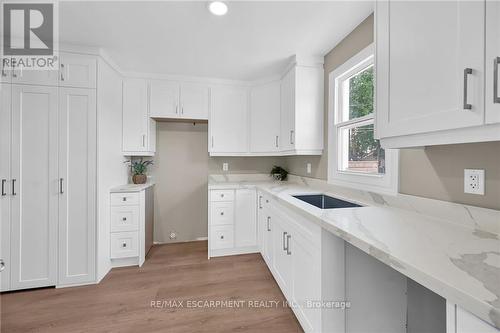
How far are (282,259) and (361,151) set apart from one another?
1.24 m

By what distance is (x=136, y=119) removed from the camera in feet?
9.41

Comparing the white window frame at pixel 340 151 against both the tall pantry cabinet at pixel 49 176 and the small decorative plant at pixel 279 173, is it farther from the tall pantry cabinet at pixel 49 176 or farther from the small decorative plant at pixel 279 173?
the tall pantry cabinet at pixel 49 176

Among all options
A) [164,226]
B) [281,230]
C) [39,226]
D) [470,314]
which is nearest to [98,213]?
[39,226]

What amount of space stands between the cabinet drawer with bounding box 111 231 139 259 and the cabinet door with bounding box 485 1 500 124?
10.1 feet

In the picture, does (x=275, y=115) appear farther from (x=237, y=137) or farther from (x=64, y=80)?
(x=64, y=80)

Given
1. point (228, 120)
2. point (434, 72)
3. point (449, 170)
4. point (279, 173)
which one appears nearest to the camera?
point (434, 72)

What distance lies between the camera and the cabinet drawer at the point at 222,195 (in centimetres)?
286

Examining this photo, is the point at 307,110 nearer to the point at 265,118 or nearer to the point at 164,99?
the point at 265,118

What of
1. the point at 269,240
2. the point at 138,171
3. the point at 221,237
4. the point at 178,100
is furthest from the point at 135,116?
the point at 269,240

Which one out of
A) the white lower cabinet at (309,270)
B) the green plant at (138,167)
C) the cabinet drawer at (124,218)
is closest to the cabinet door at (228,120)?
the green plant at (138,167)

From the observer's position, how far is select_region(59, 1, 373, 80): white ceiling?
5.47 ft

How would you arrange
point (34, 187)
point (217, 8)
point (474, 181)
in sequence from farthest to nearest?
point (34, 187) → point (217, 8) → point (474, 181)

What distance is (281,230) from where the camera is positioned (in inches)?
78.8

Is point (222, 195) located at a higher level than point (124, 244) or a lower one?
higher
